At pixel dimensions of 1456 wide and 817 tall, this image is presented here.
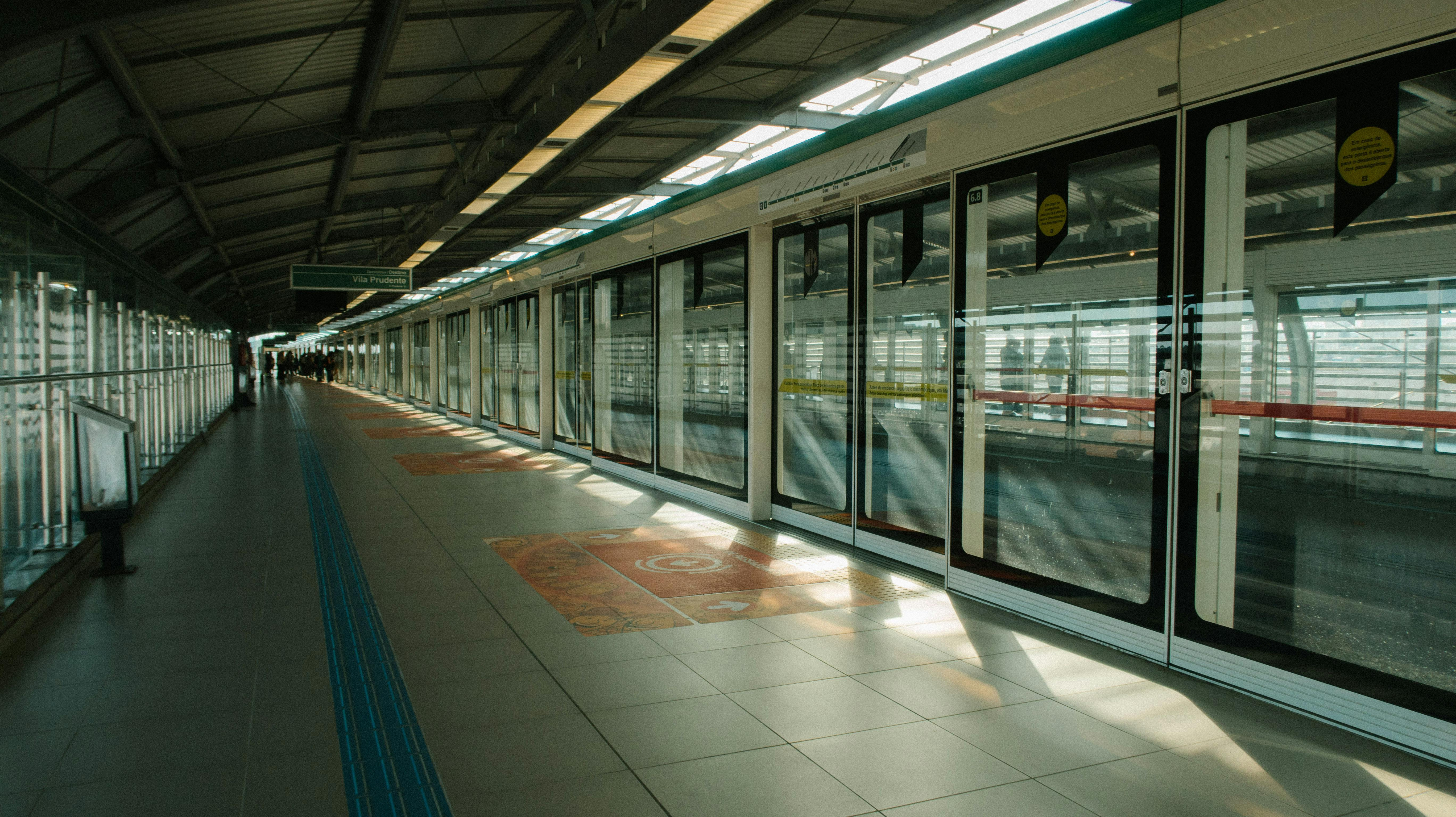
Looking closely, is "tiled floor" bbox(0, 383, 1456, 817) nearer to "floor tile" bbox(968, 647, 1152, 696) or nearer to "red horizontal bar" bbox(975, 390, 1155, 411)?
"floor tile" bbox(968, 647, 1152, 696)

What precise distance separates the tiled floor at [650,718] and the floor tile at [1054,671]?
0.05ft

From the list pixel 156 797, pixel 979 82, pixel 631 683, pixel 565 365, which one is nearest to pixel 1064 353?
pixel 979 82

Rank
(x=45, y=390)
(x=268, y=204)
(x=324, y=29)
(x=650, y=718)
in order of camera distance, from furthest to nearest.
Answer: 1. (x=268, y=204)
2. (x=324, y=29)
3. (x=45, y=390)
4. (x=650, y=718)

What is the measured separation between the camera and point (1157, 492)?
3551 mm

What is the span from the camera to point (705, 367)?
26.9 feet

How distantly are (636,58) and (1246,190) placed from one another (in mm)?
3580

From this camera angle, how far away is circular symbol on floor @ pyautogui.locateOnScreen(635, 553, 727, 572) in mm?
5203

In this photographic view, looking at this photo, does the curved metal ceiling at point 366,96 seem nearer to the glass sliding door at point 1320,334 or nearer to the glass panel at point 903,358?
the glass panel at point 903,358

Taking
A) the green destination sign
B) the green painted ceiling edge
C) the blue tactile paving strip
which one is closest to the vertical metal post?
the blue tactile paving strip

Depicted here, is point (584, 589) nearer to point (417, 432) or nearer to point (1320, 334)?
point (1320, 334)

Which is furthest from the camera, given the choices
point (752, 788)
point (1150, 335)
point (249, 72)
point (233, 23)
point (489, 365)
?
point (489, 365)

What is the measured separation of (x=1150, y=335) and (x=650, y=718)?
2.70 meters

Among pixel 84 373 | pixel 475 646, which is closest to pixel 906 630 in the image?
pixel 475 646

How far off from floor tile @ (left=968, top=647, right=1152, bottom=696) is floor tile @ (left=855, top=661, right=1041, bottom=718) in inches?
2.8
